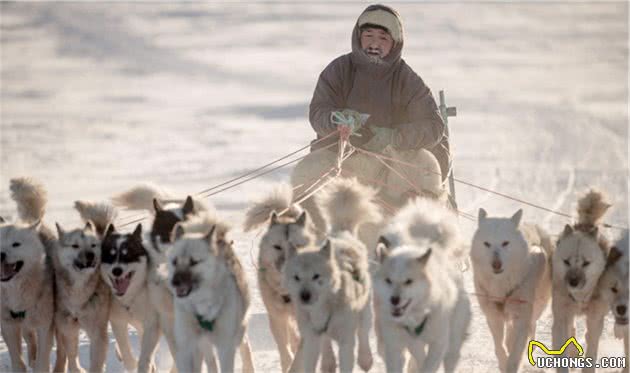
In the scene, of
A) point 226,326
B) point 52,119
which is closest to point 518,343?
point 226,326

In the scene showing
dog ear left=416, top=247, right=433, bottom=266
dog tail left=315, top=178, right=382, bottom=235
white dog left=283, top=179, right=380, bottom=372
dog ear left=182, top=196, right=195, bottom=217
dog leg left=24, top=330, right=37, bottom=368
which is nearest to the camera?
dog ear left=416, top=247, right=433, bottom=266

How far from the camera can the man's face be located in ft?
30.9

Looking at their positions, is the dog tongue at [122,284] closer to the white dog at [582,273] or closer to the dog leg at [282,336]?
the dog leg at [282,336]

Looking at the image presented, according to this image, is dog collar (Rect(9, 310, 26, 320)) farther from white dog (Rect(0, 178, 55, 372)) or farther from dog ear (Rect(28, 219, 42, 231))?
dog ear (Rect(28, 219, 42, 231))

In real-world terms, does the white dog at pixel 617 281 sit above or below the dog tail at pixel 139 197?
below

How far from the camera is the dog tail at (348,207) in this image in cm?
739

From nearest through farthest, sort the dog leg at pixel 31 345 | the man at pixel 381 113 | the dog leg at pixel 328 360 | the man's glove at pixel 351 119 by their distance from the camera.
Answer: the dog leg at pixel 328 360 < the dog leg at pixel 31 345 < the man's glove at pixel 351 119 < the man at pixel 381 113

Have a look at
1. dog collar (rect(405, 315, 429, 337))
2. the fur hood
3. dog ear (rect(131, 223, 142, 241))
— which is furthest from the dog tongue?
the fur hood

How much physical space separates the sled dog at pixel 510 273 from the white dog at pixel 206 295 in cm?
140

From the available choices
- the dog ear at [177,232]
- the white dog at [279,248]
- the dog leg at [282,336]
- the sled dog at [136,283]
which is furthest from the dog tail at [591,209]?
the sled dog at [136,283]

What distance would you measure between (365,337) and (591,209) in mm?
1543

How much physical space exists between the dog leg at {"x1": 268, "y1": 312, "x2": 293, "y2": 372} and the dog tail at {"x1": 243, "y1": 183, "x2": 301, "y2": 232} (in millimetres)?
586

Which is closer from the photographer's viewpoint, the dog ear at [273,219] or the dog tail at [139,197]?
the dog ear at [273,219]

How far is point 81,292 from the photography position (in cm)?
721
